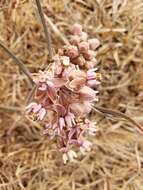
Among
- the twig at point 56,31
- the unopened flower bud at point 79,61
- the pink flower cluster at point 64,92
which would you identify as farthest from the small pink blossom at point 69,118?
the twig at point 56,31

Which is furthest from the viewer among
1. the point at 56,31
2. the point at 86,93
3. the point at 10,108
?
the point at 56,31

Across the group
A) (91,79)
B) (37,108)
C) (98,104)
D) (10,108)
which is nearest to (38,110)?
(37,108)

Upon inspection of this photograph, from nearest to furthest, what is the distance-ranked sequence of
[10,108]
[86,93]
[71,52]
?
[86,93]
[71,52]
[10,108]

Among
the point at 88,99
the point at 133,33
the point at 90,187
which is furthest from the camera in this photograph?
the point at 133,33

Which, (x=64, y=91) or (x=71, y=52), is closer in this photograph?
(x=64, y=91)

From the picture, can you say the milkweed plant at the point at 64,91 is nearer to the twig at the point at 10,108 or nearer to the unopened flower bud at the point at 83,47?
the unopened flower bud at the point at 83,47

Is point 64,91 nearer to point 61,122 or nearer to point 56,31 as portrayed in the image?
point 61,122

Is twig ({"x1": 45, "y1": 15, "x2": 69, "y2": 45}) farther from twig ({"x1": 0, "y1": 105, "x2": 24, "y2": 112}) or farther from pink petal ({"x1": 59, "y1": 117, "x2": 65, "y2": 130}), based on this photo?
pink petal ({"x1": 59, "y1": 117, "x2": 65, "y2": 130})

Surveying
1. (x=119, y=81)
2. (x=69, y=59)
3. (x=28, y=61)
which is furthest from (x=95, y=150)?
(x=69, y=59)

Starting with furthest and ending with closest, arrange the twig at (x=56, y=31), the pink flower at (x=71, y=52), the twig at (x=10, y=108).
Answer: the twig at (x=56, y=31), the twig at (x=10, y=108), the pink flower at (x=71, y=52)

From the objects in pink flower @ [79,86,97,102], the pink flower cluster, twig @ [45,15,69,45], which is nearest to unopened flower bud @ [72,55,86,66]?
the pink flower cluster

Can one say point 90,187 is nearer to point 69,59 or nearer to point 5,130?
point 5,130
